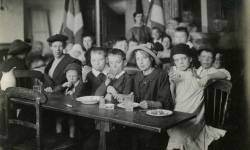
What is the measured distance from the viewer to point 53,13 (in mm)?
2697

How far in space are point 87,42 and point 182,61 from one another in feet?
3.54

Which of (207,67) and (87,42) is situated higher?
(87,42)

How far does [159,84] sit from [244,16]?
0.68 meters

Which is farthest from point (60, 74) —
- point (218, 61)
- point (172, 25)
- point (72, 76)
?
point (218, 61)

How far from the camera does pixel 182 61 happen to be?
191cm

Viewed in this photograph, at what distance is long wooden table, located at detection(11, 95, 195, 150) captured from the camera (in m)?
1.37

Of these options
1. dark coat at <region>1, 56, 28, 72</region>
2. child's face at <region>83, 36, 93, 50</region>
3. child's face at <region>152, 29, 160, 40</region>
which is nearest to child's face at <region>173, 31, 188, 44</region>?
child's face at <region>152, 29, 160, 40</region>

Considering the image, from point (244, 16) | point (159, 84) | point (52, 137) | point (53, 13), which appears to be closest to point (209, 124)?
point (159, 84)

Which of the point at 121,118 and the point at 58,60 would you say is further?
the point at 58,60

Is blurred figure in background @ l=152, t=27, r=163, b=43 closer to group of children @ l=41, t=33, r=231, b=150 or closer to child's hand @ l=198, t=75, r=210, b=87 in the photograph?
group of children @ l=41, t=33, r=231, b=150

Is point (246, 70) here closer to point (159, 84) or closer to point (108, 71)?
point (159, 84)

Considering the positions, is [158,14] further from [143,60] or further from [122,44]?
[143,60]

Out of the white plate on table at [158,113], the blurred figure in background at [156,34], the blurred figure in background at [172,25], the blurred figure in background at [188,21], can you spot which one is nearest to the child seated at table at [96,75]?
the blurred figure in background at [156,34]

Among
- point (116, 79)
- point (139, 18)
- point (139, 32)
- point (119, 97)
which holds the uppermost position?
point (139, 18)
